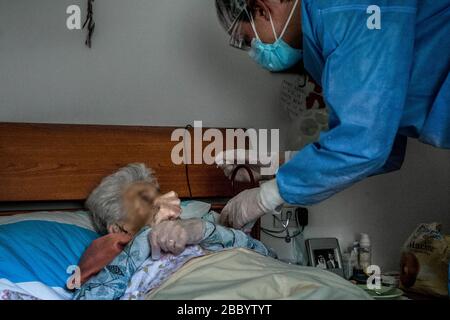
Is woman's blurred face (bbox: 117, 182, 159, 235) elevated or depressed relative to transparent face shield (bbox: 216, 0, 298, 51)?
depressed

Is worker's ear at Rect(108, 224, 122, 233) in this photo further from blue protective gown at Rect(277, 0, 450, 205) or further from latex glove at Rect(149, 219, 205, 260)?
blue protective gown at Rect(277, 0, 450, 205)

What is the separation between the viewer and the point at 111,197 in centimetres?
173

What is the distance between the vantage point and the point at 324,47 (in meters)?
1.24

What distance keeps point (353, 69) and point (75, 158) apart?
1117 millimetres

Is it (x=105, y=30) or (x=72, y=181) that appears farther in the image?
A: (x=105, y=30)

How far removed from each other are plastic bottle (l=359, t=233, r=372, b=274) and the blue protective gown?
116cm

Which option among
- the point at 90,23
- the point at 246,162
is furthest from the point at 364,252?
the point at 90,23

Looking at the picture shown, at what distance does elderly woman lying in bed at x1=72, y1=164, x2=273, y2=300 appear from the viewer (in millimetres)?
1400

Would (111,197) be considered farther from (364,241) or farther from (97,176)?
(364,241)

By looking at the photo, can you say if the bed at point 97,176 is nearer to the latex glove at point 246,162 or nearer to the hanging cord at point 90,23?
the latex glove at point 246,162

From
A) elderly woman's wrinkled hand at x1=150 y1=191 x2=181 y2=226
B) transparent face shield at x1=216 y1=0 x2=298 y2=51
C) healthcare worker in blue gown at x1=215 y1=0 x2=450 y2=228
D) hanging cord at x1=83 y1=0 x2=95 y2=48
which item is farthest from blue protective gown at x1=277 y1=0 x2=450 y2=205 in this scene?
hanging cord at x1=83 y1=0 x2=95 y2=48
